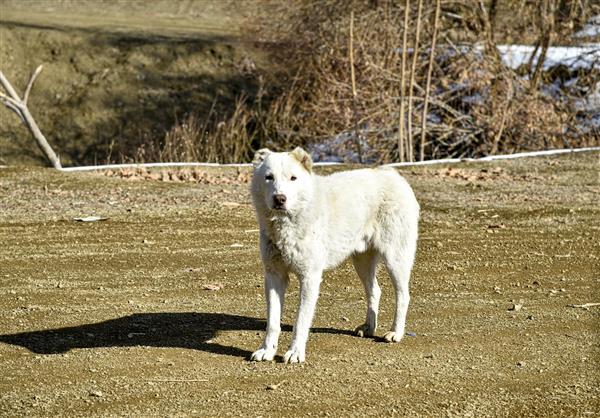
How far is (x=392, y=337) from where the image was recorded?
7965 millimetres

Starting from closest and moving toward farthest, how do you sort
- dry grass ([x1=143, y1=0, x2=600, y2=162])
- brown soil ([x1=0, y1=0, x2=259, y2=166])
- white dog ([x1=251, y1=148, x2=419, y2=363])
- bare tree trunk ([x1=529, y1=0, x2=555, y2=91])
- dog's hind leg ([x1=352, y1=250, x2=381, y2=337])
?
white dog ([x1=251, y1=148, x2=419, y2=363])
dog's hind leg ([x1=352, y1=250, x2=381, y2=337])
dry grass ([x1=143, y1=0, x2=600, y2=162])
bare tree trunk ([x1=529, y1=0, x2=555, y2=91])
brown soil ([x1=0, y1=0, x2=259, y2=166])

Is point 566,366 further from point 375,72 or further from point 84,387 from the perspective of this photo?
point 375,72

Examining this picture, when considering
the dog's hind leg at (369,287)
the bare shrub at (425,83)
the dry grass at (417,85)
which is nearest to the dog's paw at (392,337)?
the dog's hind leg at (369,287)

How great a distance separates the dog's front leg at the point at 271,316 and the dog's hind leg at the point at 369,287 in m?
0.89

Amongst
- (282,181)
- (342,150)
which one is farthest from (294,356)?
(342,150)

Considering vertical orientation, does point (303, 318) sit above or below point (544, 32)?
below

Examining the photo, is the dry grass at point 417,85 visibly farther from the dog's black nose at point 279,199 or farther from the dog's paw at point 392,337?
the dog's black nose at point 279,199

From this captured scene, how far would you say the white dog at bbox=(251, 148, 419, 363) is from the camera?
727 cm

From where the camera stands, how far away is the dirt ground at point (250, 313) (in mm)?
6871

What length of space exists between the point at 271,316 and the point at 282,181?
36.2 inches

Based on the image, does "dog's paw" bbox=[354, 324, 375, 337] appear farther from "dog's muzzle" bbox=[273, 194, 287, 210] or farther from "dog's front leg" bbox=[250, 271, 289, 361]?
"dog's muzzle" bbox=[273, 194, 287, 210]

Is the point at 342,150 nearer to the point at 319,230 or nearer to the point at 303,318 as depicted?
the point at 319,230

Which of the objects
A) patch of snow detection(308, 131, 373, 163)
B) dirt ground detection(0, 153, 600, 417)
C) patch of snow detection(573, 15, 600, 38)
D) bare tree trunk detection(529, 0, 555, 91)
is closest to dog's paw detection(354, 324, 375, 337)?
dirt ground detection(0, 153, 600, 417)

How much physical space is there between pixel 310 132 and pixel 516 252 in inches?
481
